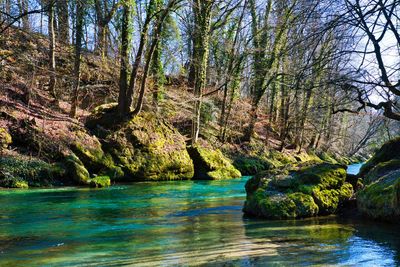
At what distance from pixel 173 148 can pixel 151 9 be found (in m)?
6.93

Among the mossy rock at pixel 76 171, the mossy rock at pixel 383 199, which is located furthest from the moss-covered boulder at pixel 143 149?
the mossy rock at pixel 383 199

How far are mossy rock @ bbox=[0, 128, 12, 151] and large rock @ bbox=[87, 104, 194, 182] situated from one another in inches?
166

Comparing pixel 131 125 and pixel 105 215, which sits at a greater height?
pixel 131 125

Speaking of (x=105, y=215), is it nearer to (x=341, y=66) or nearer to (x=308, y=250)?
(x=308, y=250)

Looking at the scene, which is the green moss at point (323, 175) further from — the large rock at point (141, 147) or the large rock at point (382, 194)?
the large rock at point (141, 147)

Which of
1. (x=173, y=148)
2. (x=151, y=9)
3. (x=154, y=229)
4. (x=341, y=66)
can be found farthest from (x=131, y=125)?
(x=341, y=66)

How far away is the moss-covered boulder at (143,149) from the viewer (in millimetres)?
19188

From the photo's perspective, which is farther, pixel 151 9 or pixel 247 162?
pixel 247 162

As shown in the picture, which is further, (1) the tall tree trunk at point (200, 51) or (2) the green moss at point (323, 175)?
(1) the tall tree trunk at point (200, 51)

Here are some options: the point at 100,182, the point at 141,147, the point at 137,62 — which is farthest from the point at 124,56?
the point at 100,182

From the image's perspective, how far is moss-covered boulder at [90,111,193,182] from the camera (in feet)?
63.0

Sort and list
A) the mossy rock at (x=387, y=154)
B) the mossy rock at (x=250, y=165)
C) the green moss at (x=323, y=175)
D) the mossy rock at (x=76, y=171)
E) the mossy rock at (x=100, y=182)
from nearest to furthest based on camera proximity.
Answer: the green moss at (x=323, y=175), the mossy rock at (x=387, y=154), the mossy rock at (x=100, y=182), the mossy rock at (x=76, y=171), the mossy rock at (x=250, y=165)

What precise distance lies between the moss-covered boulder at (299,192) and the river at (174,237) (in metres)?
0.36

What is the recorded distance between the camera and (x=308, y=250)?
21.0 feet
